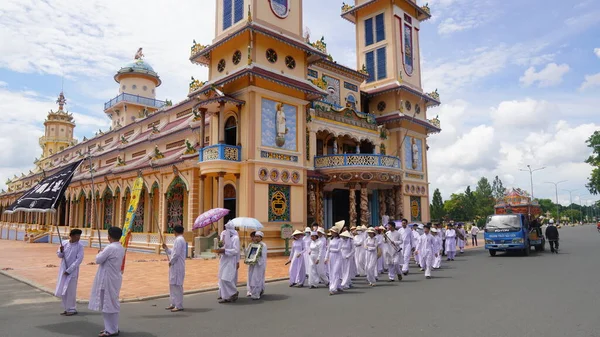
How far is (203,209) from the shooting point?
20516mm

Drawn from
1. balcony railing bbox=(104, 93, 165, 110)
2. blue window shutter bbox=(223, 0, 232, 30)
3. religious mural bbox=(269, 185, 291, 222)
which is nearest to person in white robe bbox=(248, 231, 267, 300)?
religious mural bbox=(269, 185, 291, 222)

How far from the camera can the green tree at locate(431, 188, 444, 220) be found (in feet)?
205

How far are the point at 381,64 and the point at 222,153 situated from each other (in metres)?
15.4

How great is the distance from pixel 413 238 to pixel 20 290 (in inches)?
458

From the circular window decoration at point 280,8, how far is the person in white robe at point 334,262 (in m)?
13.2

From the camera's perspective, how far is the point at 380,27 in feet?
95.7

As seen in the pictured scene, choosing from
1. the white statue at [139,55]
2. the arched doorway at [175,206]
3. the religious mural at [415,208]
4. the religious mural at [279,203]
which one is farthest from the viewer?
the white statue at [139,55]

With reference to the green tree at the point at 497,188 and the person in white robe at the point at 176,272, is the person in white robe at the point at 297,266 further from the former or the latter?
the green tree at the point at 497,188

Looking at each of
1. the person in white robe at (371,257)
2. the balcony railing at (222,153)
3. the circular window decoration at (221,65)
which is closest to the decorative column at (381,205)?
the balcony railing at (222,153)

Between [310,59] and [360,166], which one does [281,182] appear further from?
[310,59]

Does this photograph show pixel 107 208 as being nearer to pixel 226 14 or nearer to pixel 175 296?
pixel 226 14

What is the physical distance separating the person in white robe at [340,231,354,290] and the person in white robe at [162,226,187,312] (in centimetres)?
420

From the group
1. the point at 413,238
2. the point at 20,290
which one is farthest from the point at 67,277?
the point at 413,238

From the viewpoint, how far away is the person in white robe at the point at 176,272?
8.08m
